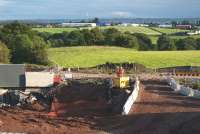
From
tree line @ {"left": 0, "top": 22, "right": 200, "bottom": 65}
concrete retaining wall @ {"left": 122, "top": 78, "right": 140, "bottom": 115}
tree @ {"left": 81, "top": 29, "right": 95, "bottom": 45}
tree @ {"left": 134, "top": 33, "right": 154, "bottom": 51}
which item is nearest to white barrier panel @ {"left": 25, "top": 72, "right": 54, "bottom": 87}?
concrete retaining wall @ {"left": 122, "top": 78, "right": 140, "bottom": 115}

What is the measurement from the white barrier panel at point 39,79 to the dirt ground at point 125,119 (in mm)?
13563

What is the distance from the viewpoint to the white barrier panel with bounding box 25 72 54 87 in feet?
204

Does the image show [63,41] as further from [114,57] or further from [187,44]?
[114,57]

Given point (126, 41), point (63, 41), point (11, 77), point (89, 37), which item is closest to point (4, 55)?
point (11, 77)

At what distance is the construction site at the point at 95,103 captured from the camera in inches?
1382

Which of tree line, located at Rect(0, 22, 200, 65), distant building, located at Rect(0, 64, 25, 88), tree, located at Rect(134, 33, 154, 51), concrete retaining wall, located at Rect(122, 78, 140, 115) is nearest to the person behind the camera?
concrete retaining wall, located at Rect(122, 78, 140, 115)

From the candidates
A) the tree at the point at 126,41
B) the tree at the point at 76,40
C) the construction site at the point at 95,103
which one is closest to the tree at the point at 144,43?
the tree at the point at 126,41

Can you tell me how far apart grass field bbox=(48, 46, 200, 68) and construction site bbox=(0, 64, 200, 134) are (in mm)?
A: 15312

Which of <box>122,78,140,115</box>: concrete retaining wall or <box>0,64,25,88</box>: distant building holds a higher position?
<box>122,78,140,115</box>: concrete retaining wall

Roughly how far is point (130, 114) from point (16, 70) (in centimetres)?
2743

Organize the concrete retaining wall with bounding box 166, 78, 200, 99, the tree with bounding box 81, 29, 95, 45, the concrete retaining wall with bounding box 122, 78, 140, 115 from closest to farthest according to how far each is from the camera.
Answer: the concrete retaining wall with bounding box 122, 78, 140, 115, the concrete retaining wall with bounding box 166, 78, 200, 99, the tree with bounding box 81, 29, 95, 45

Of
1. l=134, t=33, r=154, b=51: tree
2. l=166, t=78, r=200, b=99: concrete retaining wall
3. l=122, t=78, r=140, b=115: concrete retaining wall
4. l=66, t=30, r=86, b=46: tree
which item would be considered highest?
l=122, t=78, r=140, b=115: concrete retaining wall

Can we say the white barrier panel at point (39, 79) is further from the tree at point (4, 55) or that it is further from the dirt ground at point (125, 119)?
the tree at point (4, 55)

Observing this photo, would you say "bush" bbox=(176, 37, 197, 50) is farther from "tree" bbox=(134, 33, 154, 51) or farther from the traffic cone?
the traffic cone
